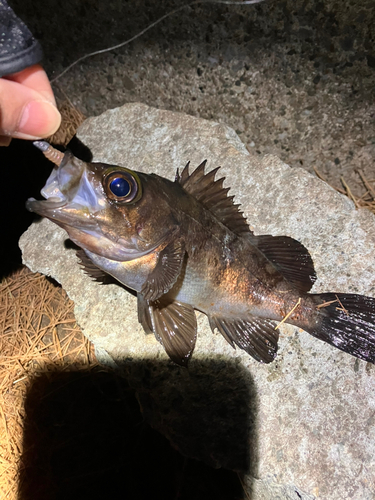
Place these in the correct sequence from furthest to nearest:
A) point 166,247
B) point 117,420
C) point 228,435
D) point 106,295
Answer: point 117,420
point 106,295
point 228,435
point 166,247

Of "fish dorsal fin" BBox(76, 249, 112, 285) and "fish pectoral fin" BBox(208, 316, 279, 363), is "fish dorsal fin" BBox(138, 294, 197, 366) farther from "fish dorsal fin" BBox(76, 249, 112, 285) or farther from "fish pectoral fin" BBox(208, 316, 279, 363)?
"fish dorsal fin" BBox(76, 249, 112, 285)

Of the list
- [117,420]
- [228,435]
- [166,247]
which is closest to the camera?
[166,247]

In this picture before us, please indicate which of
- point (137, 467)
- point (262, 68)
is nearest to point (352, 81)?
point (262, 68)

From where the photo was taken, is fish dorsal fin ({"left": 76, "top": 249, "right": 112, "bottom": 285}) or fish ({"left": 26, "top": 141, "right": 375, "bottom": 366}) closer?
fish ({"left": 26, "top": 141, "right": 375, "bottom": 366})

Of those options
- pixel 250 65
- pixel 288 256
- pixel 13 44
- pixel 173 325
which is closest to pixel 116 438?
pixel 173 325

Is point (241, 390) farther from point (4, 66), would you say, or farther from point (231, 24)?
point (231, 24)

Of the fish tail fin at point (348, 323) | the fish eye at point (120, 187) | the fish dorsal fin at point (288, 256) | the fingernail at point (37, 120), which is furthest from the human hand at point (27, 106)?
the fish tail fin at point (348, 323)

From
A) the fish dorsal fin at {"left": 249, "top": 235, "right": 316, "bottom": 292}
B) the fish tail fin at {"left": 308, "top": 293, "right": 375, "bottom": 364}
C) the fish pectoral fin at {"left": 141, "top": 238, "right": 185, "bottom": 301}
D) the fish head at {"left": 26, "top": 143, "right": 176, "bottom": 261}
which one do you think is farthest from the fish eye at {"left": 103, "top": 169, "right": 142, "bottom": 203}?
the fish tail fin at {"left": 308, "top": 293, "right": 375, "bottom": 364}

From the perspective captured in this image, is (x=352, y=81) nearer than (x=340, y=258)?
No
